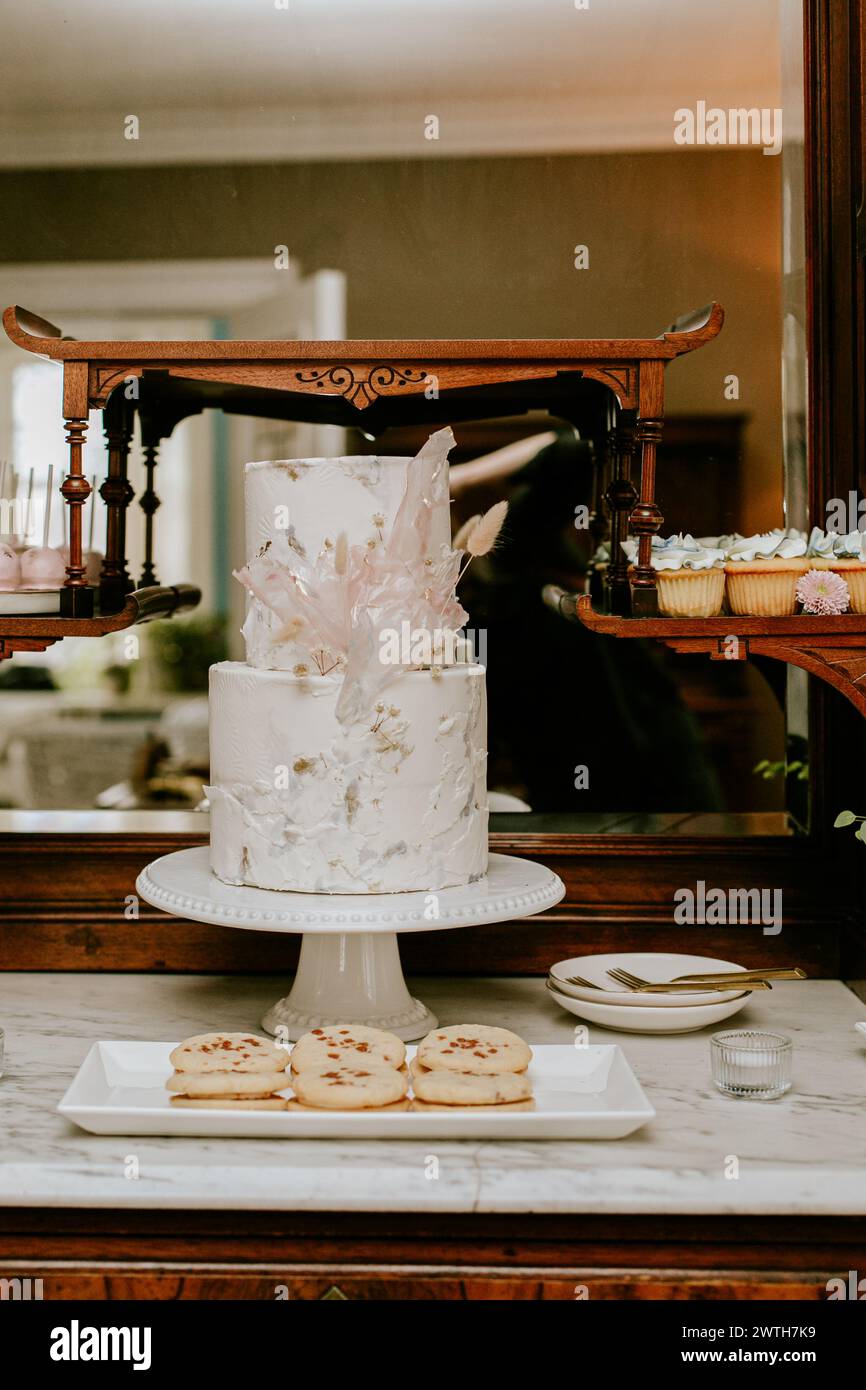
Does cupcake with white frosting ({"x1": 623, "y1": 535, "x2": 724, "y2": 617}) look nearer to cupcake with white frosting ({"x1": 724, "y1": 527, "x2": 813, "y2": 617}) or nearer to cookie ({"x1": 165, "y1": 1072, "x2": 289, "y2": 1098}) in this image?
cupcake with white frosting ({"x1": 724, "y1": 527, "x2": 813, "y2": 617})

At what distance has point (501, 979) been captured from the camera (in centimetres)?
182

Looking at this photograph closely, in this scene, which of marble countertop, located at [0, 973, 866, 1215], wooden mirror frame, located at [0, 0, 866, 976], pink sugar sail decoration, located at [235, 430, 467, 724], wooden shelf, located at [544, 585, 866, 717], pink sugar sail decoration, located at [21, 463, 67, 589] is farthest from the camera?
wooden mirror frame, located at [0, 0, 866, 976]

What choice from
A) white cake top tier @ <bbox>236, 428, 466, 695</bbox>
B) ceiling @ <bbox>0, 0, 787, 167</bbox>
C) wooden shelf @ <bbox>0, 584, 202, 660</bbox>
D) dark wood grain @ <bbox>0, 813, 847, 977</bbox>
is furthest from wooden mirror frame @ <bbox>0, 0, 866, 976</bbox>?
white cake top tier @ <bbox>236, 428, 466, 695</bbox>

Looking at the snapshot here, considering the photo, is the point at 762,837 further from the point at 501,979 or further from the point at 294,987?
the point at 294,987

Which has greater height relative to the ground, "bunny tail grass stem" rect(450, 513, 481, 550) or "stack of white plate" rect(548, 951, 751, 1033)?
"bunny tail grass stem" rect(450, 513, 481, 550)

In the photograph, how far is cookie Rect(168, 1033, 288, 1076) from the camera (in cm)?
130

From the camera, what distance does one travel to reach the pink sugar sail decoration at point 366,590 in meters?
1.39

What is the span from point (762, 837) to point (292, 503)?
83 cm

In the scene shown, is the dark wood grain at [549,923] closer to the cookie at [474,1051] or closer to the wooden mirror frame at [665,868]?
the wooden mirror frame at [665,868]

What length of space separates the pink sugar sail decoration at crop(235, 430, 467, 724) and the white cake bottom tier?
0.02 meters

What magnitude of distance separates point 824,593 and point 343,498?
0.56 m

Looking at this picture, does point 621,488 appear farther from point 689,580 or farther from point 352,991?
point 352,991

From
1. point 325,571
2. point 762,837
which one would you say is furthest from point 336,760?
point 762,837

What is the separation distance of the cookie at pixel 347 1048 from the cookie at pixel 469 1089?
6 cm
